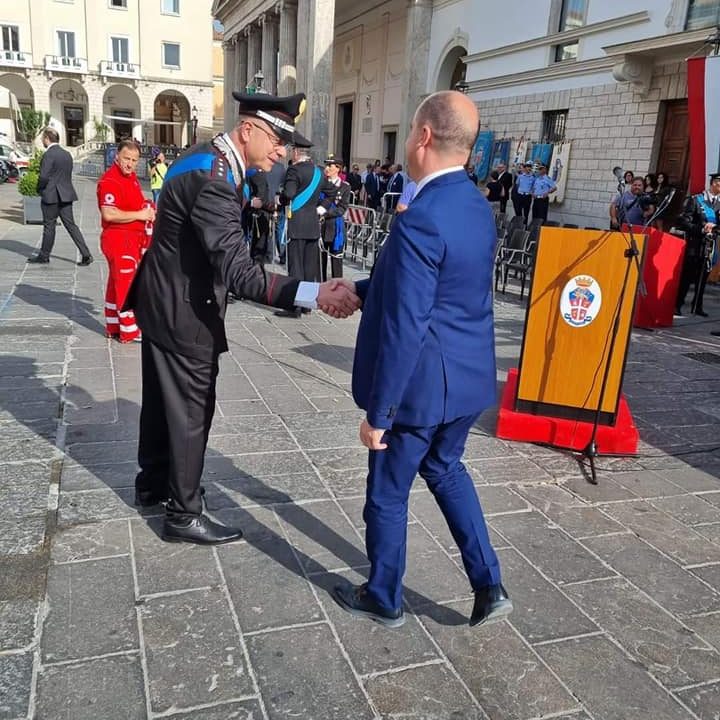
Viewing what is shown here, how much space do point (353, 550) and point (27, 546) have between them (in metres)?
1.43

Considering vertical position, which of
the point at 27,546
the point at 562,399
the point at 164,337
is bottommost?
the point at 27,546

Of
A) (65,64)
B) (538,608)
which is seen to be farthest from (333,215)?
(65,64)

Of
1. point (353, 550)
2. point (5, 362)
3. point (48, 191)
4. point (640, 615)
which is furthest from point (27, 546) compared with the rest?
point (48, 191)

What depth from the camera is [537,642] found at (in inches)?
102

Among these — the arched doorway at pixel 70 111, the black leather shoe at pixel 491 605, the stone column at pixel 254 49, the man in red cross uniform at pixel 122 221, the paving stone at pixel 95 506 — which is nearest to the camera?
the black leather shoe at pixel 491 605

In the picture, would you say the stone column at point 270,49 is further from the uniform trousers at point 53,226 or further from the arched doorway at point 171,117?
the arched doorway at point 171,117

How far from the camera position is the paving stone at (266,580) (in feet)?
8.72

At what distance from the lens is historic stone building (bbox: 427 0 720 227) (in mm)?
13781

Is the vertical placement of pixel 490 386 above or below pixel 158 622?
above

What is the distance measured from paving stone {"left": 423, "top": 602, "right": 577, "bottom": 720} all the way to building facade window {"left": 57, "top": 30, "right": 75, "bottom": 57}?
5814cm

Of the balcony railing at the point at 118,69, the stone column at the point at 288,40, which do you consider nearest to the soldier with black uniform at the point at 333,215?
the stone column at the point at 288,40

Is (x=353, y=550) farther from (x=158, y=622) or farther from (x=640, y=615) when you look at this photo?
(x=640, y=615)

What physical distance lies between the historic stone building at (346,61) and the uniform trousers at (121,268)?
1684cm

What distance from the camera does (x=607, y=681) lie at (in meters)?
2.40
